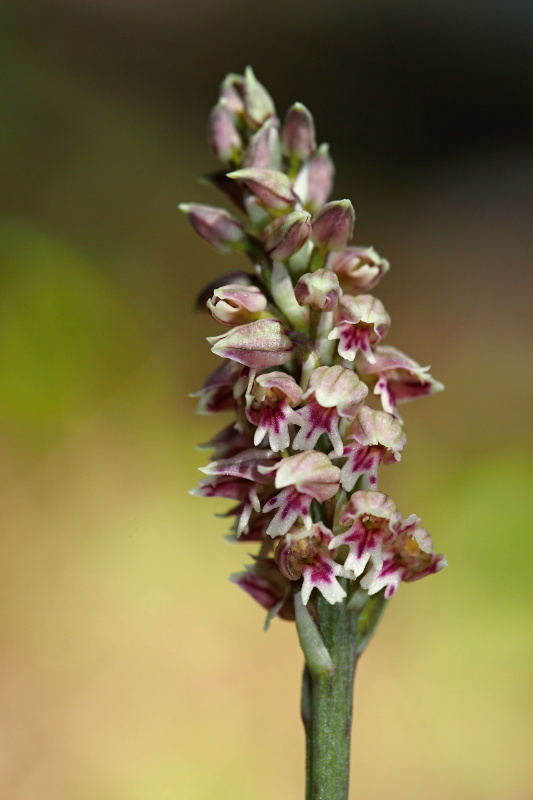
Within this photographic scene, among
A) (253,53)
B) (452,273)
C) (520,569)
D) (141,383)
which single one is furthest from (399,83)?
(520,569)

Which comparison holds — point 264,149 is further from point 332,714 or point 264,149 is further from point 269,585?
point 332,714

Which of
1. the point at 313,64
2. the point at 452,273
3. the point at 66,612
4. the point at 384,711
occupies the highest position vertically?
the point at 313,64

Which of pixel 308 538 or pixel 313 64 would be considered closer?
pixel 308 538

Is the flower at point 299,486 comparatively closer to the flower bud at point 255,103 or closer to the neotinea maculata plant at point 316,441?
the neotinea maculata plant at point 316,441

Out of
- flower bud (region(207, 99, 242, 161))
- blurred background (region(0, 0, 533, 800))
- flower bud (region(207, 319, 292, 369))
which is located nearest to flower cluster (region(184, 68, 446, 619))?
flower bud (region(207, 319, 292, 369))

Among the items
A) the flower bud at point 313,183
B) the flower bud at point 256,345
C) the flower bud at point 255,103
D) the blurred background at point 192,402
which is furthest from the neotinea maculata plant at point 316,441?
the blurred background at point 192,402

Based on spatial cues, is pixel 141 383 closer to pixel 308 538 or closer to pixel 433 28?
pixel 308 538
